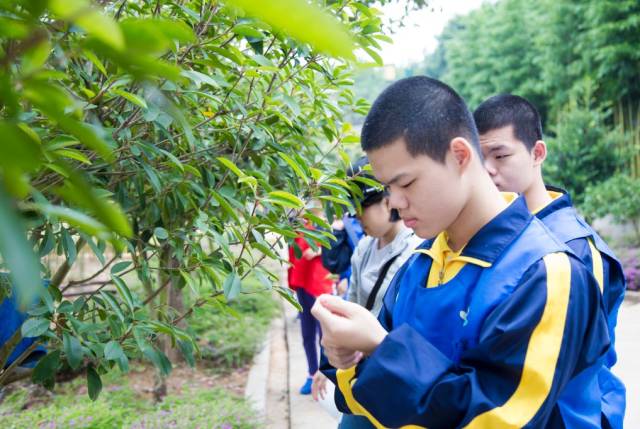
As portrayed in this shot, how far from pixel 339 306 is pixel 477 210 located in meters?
0.40

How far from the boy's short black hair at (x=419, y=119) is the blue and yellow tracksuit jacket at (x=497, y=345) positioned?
221mm

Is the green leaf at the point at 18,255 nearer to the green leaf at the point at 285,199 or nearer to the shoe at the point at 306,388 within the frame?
the green leaf at the point at 285,199

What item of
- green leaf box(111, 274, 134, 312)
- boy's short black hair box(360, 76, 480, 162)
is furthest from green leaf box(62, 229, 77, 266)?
boy's short black hair box(360, 76, 480, 162)

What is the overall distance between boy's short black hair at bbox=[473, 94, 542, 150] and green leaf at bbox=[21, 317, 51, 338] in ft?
5.72

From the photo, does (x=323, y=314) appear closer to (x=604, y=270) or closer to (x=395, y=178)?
(x=395, y=178)

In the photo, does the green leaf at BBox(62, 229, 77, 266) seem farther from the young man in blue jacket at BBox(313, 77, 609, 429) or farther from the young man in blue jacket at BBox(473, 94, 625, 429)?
the young man in blue jacket at BBox(473, 94, 625, 429)

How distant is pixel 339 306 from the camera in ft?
4.24

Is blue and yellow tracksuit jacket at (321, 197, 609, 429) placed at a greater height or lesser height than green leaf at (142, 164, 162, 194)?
lesser

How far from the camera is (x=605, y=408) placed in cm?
163

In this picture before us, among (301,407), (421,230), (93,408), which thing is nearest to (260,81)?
(421,230)

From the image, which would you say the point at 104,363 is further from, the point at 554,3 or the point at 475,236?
the point at 554,3

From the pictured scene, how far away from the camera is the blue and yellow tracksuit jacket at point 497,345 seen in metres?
1.15

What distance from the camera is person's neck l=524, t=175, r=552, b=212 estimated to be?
7.54 feet

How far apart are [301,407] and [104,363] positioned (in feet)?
9.11
